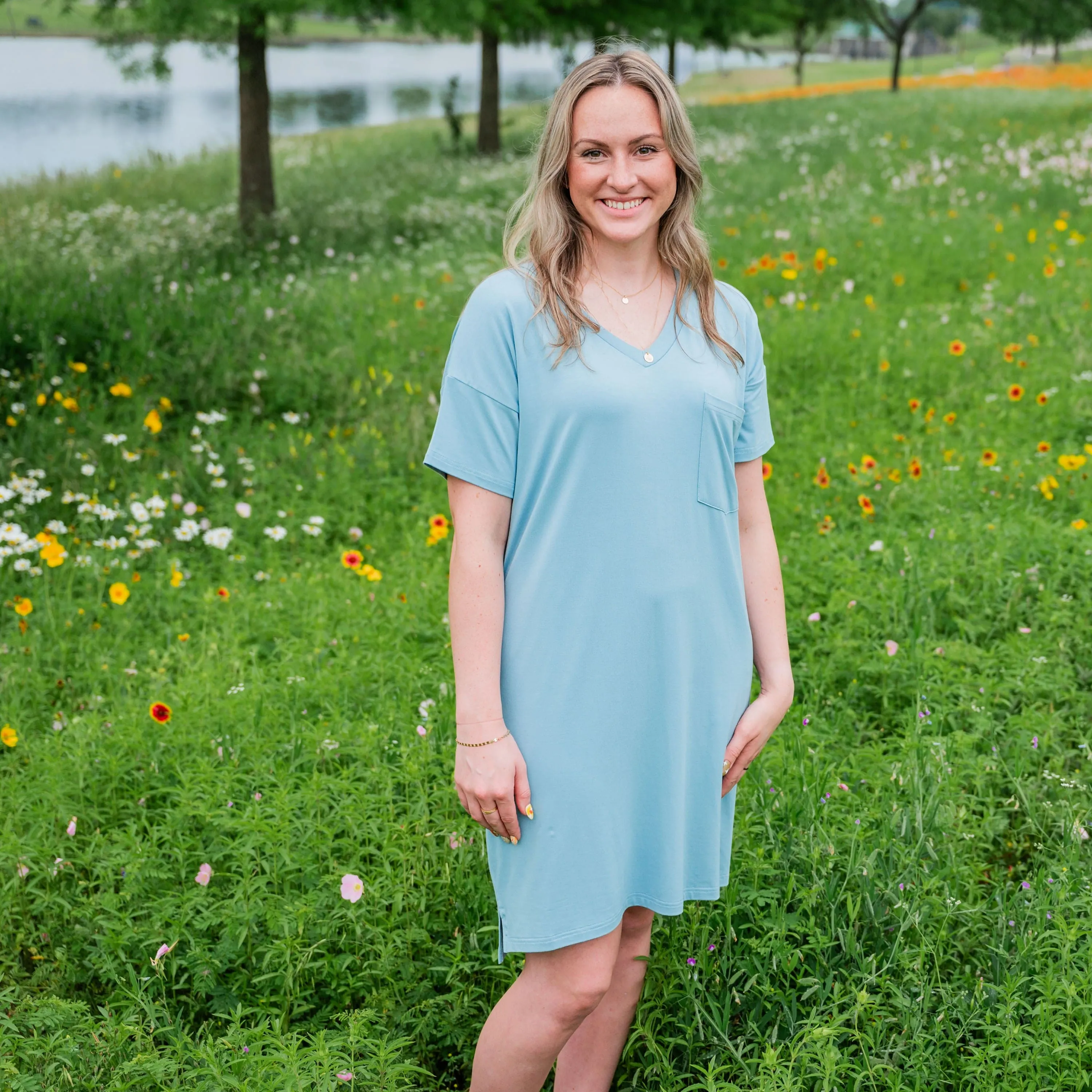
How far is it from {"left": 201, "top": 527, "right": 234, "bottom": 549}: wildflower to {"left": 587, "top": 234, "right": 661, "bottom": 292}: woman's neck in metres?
3.10

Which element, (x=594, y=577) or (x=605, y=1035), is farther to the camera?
(x=605, y=1035)

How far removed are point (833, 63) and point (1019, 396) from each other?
7743 cm

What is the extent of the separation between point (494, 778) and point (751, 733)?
0.54m

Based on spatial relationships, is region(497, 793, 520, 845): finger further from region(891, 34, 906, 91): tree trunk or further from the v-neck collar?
region(891, 34, 906, 91): tree trunk

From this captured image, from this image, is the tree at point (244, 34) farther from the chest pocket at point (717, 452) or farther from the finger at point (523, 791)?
the finger at point (523, 791)

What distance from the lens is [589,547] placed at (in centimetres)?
175

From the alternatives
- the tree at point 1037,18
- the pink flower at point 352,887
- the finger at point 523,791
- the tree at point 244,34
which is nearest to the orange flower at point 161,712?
the pink flower at point 352,887

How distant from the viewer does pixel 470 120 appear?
25.3 m

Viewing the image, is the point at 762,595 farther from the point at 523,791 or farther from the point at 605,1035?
the point at 605,1035

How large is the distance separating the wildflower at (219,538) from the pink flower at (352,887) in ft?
7.86

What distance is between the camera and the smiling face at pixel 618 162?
1.76 metres

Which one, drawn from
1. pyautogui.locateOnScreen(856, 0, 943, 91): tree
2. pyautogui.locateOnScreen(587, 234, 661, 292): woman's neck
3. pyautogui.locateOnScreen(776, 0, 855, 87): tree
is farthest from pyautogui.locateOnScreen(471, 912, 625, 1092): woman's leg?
pyautogui.locateOnScreen(856, 0, 943, 91): tree

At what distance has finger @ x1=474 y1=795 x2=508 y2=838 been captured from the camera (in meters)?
1.74

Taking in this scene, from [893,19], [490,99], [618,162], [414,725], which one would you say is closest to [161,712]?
[414,725]
